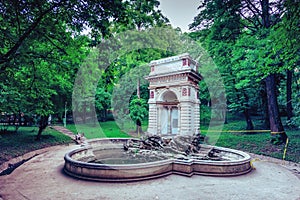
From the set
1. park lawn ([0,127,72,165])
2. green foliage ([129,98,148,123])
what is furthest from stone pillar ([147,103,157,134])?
park lawn ([0,127,72,165])

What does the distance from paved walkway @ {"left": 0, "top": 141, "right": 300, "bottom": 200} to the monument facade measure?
23.7 feet

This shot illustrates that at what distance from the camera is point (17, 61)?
20.0 feet

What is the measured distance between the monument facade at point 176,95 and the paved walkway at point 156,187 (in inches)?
284

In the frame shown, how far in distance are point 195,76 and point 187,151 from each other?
22.6 feet

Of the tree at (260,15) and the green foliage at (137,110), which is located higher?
the tree at (260,15)

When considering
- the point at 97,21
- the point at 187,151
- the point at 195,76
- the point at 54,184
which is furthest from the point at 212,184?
the point at 195,76

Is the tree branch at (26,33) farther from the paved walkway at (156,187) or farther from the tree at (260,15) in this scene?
the tree at (260,15)

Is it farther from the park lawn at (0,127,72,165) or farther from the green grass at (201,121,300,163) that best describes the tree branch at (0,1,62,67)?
the green grass at (201,121,300,163)

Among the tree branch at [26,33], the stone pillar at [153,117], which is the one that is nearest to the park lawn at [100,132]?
the stone pillar at [153,117]

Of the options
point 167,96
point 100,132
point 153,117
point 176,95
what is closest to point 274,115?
point 176,95

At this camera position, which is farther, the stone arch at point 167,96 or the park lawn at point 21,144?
the stone arch at point 167,96

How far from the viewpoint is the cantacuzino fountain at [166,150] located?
7406 mm

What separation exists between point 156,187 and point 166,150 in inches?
203

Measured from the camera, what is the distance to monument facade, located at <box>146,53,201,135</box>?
15.0 metres
